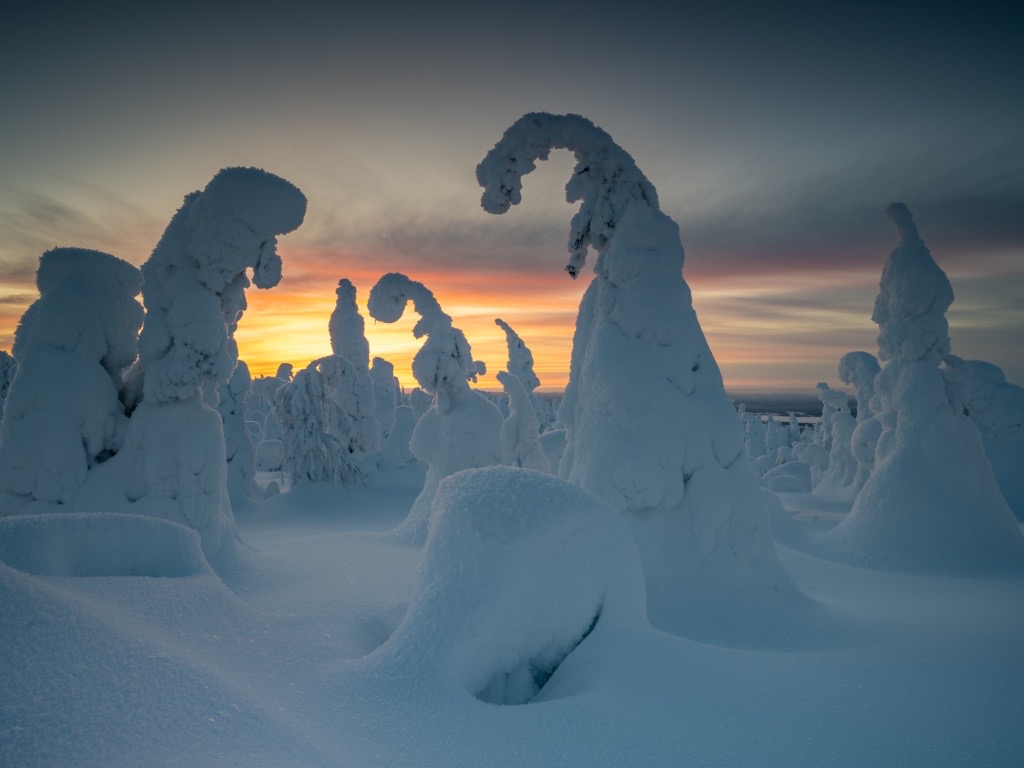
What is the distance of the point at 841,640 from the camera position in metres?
4.99

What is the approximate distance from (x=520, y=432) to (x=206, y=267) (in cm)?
824

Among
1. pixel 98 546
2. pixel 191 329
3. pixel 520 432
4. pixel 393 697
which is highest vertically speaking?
pixel 191 329

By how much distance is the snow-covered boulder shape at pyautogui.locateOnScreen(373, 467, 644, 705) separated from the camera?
3004 millimetres

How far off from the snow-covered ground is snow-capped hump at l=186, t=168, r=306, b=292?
14.7 feet

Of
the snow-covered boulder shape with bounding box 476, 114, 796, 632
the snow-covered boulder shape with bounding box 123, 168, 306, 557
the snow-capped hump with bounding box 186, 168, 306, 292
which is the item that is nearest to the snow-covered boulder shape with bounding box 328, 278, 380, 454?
the snow-covered boulder shape with bounding box 123, 168, 306, 557

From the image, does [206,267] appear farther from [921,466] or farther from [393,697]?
[921,466]

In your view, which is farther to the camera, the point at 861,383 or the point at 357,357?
the point at 357,357

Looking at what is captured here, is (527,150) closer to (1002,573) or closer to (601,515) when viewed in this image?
(601,515)

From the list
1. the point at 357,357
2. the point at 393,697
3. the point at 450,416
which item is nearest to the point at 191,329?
the point at 450,416

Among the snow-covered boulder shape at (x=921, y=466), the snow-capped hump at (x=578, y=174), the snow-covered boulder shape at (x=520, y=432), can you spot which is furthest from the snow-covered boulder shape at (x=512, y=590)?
the snow-covered boulder shape at (x=520, y=432)

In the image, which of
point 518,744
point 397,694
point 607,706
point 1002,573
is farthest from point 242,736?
point 1002,573

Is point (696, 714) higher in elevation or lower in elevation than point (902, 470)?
lower

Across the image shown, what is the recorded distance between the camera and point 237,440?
15797 mm

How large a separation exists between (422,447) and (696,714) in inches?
371
